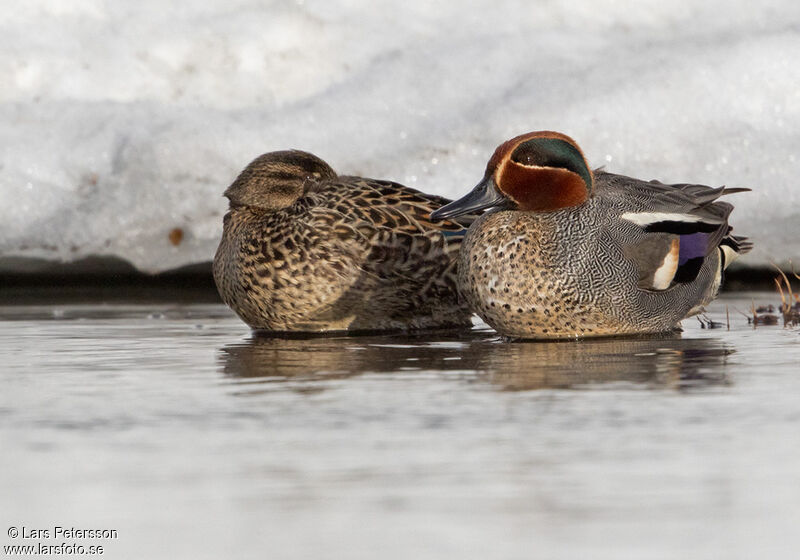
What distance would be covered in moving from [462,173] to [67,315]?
2350 millimetres

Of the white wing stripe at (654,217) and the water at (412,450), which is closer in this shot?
the water at (412,450)

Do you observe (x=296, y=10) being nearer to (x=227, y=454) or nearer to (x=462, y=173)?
(x=462, y=173)

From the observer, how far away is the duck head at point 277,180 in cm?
703

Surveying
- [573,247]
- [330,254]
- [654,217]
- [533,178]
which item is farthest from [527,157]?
[330,254]

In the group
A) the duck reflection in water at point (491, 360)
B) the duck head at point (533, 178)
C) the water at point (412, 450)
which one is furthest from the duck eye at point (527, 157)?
the water at point (412, 450)

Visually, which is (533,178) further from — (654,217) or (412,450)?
(412,450)

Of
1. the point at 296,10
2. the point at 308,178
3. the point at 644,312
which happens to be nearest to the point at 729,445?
the point at 644,312

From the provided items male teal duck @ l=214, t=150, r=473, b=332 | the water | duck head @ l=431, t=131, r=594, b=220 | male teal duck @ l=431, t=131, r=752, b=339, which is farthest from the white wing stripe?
male teal duck @ l=214, t=150, r=473, b=332

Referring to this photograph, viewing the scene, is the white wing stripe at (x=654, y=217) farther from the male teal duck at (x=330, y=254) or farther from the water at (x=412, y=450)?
the male teal duck at (x=330, y=254)

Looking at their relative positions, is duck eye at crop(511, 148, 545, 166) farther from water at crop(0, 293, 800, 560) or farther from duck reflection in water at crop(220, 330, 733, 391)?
water at crop(0, 293, 800, 560)

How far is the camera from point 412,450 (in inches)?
146

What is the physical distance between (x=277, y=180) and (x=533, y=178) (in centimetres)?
131

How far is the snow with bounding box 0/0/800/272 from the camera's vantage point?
28.0ft

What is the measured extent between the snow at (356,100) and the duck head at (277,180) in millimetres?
1426
